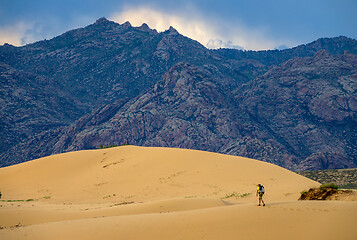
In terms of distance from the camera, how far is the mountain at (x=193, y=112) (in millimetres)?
105750

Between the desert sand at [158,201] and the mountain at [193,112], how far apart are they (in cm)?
6100

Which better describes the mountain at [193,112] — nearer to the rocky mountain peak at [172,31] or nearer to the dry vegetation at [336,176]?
Result: the dry vegetation at [336,176]

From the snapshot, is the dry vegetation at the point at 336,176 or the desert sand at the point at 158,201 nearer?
the desert sand at the point at 158,201

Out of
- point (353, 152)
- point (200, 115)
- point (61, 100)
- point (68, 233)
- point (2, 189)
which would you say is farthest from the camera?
point (61, 100)

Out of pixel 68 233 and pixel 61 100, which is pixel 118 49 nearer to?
pixel 61 100

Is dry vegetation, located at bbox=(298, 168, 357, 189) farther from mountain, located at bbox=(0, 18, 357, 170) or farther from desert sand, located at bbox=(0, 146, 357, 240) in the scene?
mountain, located at bbox=(0, 18, 357, 170)

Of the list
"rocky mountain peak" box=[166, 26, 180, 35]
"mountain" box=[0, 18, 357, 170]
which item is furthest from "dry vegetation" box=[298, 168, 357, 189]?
"rocky mountain peak" box=[166, 26, 180, 35]

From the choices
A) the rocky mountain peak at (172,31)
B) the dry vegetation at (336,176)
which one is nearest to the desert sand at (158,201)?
the dry vegetation at (336,176)

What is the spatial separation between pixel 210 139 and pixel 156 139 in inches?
689

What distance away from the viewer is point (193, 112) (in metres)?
118

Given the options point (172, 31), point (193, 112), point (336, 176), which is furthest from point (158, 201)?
point (172, 31)

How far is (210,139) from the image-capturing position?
108 meters

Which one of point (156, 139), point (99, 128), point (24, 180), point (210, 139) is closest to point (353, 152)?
point (210, 139)

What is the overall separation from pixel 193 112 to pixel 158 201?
99.5 meters
